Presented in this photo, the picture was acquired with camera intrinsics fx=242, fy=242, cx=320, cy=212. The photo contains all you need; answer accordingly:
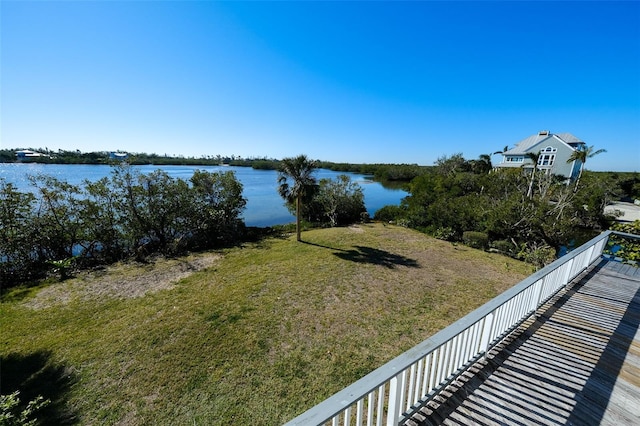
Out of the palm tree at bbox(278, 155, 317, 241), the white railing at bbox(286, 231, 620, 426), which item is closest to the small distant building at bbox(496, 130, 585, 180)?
the palm tree at bbox(278, 155, 317, 241)

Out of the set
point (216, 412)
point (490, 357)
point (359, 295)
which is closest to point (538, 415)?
point (490, 357)

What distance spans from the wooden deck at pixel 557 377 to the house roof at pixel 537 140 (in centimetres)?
3092

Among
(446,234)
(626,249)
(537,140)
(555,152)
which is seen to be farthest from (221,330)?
(537,140)

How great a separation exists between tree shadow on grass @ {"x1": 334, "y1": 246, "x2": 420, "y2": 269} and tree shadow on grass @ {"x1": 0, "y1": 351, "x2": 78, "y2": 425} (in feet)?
27.5

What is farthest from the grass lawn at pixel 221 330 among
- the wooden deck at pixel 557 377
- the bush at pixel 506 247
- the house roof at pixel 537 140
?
the house roof at pixel 537 140

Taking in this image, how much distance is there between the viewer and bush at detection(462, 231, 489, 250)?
12.4m

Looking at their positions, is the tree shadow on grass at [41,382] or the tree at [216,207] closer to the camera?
the tree shadow on grass at [41,382]

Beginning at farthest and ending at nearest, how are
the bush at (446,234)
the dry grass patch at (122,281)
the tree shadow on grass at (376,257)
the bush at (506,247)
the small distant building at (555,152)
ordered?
the small distant building at (555,152) < the bush at (446,234) < the bush at (506,247) < the tree shadow on grass at (376,257) < the dry grass patch at (122,281)

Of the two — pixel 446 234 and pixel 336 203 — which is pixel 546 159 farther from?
pixel 336 203

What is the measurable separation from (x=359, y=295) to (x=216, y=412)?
14.8 feet

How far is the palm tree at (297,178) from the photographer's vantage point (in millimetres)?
11797

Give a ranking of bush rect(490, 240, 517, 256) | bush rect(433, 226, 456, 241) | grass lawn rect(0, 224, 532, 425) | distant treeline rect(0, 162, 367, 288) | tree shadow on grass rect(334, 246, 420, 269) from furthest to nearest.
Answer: bush rect(433, 226, 456, 241) → bush rect(490, 240, 517, 256) → tree shadow on grass rect(334, 246, 420, 269) → distant treeline rect(0, 162, 367, 288) → grass lawn rect(0, 224, 532, 425)

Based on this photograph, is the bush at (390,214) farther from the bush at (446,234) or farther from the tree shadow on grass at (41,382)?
the tree shadow on grass at (41,382)

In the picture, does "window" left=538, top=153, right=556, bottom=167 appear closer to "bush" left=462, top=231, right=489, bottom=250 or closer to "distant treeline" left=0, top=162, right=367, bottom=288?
"bush" left=462, top=231, right=489, bottom=250
